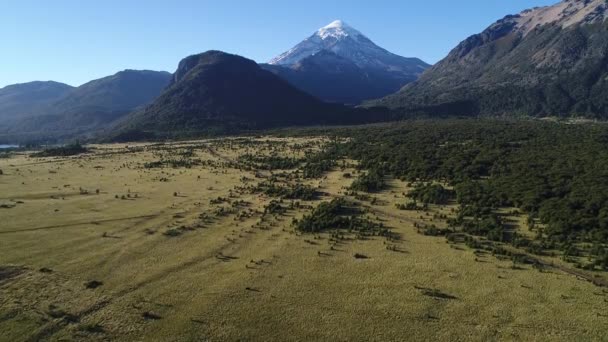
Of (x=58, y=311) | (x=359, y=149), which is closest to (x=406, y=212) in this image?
(x=58, y=311)

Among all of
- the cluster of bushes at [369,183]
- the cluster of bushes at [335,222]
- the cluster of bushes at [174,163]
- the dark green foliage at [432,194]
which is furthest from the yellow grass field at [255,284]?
the cluster of bushes at [174,163]

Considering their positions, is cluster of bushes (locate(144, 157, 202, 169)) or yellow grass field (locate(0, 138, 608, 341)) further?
cluster of bushes (locate(144, 157, 202, 169))

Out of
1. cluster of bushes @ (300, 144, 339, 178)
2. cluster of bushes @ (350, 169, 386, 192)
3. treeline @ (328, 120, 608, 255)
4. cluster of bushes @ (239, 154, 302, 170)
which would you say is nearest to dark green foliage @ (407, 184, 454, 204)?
treeline @ (328, 120, 608, 255)

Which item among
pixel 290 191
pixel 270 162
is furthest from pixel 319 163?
pixel 290 191

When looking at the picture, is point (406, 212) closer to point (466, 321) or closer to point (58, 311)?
point (466, 321)

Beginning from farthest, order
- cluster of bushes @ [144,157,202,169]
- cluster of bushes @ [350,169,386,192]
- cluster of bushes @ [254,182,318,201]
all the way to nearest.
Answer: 1. cluster of bushes @ [144,157,202,169]
2. cluster of bushes @ [350,169,386,192]
3. cluster of bushes @ [254,182,318,201]

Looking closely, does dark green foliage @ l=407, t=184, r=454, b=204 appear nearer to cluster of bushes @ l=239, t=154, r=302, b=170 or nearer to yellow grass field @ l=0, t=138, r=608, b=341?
yellow grass field @ l=0, t=138, r=608, b=341

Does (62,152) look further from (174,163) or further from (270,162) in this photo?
(270,162)

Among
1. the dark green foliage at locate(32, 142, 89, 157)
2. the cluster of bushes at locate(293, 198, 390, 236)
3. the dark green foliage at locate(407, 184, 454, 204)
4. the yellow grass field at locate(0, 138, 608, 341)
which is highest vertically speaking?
the dark green foliage at locate(32, 142, 89, 157)
